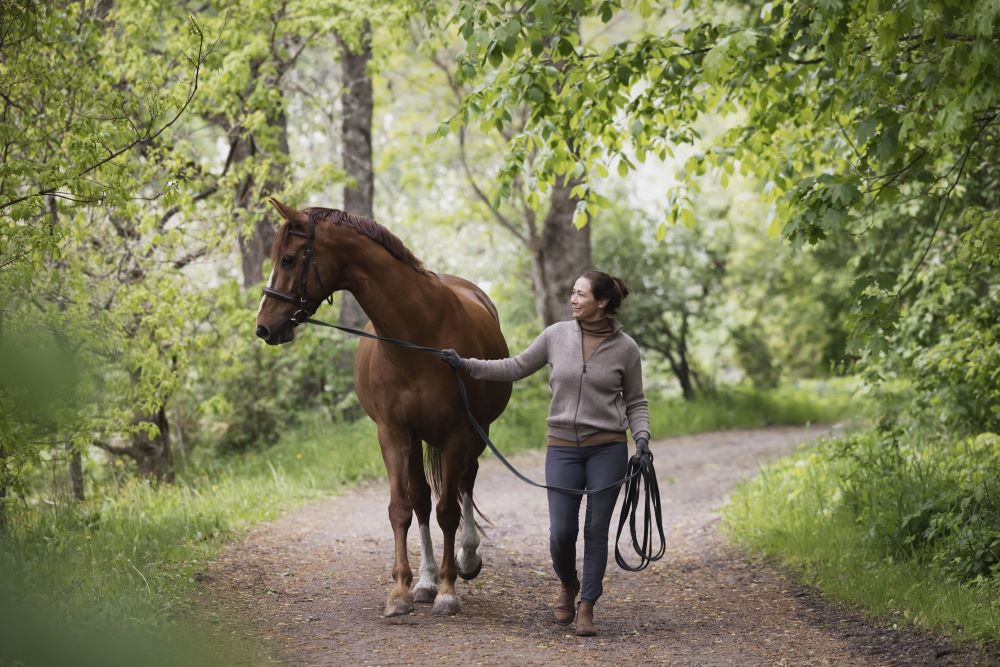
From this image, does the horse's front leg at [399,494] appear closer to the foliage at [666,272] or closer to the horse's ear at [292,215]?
the horse's ear at [292,215]

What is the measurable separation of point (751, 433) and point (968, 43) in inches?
486

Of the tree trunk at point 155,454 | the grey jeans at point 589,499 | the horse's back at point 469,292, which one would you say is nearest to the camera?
the grey jeans at point 589,499

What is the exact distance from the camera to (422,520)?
5.93 metres

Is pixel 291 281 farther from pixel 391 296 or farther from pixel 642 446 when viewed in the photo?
pixel 642 446

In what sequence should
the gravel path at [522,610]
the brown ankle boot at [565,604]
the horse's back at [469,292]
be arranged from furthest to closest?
the horse's back at [469,292], the brown ankle boot at [565,604], the gravel path at [522,610]

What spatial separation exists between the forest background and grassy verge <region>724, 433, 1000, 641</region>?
27 mm

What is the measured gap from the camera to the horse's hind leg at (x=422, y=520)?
5.75 metres

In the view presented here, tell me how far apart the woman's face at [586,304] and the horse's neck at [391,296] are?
0.87 metres

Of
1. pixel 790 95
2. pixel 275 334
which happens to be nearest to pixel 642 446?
pixel 275 334

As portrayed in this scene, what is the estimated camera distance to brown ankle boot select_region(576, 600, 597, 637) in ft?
16.9

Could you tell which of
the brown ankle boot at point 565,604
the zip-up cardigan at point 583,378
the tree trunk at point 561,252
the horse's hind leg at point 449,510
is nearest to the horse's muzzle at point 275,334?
the zip-up cardigan at point 583,378

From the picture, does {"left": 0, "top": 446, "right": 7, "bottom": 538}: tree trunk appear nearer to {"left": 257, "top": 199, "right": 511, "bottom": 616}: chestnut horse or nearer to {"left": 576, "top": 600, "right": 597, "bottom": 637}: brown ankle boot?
{"left": 257, "top": 199, "right": 511, "bottom": 616}: chestnut horse

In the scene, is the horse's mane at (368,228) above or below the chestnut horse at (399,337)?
above

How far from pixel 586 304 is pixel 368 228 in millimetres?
1257
